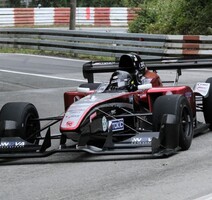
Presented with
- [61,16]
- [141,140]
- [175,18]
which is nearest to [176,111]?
[141,140]

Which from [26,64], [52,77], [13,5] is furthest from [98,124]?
[13,5]

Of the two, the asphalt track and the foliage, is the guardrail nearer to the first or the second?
the foliage

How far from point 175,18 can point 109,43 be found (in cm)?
325

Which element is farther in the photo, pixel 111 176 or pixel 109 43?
pixel 109 43

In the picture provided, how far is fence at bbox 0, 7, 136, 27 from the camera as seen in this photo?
45344mm

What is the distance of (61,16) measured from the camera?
46.8m

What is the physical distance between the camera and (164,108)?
858 centimetres

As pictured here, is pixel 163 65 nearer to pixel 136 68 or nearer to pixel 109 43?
pixel 136 68

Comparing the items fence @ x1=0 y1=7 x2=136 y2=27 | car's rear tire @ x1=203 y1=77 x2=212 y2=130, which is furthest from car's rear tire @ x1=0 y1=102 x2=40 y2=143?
fence @ x1=0 y1=7 x2=136 y2=27

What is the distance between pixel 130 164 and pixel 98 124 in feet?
2.61

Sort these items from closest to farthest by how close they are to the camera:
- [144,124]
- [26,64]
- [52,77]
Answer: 1. [144,124]
2. [52,77]
3. [26,64]

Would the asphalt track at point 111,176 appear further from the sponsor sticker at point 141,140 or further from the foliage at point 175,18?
the foliage at point 175,18

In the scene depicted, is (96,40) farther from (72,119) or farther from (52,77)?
(72,119)

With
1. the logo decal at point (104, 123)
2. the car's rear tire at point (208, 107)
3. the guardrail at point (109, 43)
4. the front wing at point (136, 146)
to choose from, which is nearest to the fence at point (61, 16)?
the guardrail at point (109, 43)
